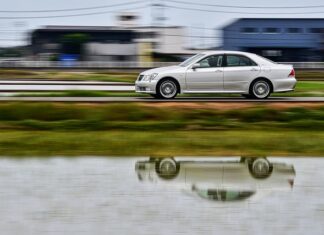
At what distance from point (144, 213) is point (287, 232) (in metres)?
1.46

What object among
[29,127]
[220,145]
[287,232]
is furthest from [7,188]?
[29,127]

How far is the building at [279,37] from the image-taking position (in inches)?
3642

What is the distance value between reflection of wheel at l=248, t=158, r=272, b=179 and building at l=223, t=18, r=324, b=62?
83460mm

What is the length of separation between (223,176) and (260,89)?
10512 mm

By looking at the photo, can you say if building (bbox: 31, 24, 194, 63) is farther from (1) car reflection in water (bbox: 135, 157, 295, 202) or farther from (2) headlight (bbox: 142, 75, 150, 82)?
(1) car reflection in water (bbox: 135, 157, 295, 202)

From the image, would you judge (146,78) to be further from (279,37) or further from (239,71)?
(279,37)

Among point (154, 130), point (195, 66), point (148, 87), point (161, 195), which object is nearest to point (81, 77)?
point (148, 87)

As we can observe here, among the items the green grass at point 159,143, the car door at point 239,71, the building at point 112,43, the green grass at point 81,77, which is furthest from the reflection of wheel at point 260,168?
the building at point 112,43

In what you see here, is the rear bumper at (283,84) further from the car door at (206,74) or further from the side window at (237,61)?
the car door at (206,74)

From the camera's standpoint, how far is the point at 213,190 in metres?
7.74

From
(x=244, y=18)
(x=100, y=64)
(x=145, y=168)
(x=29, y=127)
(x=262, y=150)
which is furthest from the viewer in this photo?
(x=244, y=18)

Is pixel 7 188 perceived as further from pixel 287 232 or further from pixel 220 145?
pixel 220 145

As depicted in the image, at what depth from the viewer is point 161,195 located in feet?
24.5

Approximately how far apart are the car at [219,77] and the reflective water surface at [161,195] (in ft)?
27.9
